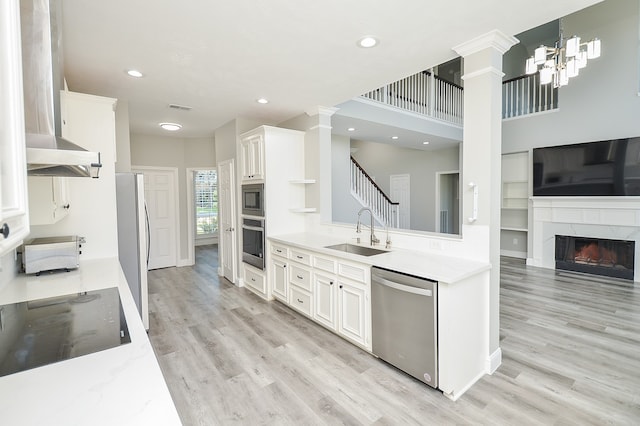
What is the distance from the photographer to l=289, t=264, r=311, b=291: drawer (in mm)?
3555

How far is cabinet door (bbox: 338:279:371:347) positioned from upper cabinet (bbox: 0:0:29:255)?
246cm

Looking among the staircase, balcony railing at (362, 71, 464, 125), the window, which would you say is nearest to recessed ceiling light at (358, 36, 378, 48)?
balcony railing at (362, 71, 464, 125)

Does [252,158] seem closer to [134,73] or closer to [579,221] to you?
[134,73]

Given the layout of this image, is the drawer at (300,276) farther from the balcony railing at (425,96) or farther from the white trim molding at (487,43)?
the balcony railing at (425,96)

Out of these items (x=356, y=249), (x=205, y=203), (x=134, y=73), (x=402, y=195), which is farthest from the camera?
(x=205, y=203)

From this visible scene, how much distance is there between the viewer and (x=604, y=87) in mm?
5215

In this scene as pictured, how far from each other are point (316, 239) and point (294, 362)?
166 centimetres

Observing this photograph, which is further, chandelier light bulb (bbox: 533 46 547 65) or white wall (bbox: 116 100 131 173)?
white wall (bbox: 116 100 131 173)

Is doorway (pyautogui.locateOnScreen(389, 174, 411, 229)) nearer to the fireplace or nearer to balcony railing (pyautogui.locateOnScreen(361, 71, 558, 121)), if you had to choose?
balcony railing (pyautogui.locateOnScreen(361, 71, 558, 121))

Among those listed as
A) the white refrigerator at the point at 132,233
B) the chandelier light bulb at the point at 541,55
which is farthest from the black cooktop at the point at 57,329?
the chandelier light bulb at the point at 541,55

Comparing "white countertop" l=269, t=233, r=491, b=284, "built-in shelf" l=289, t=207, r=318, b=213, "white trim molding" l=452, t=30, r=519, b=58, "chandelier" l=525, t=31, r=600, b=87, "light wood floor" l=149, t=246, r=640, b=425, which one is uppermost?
"chandelier" l=525, t=31, r=600, b=87

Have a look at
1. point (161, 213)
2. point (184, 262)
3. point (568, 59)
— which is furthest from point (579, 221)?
point (161, 213)

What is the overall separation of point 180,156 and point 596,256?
8210mm

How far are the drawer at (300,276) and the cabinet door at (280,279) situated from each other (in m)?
0.14
